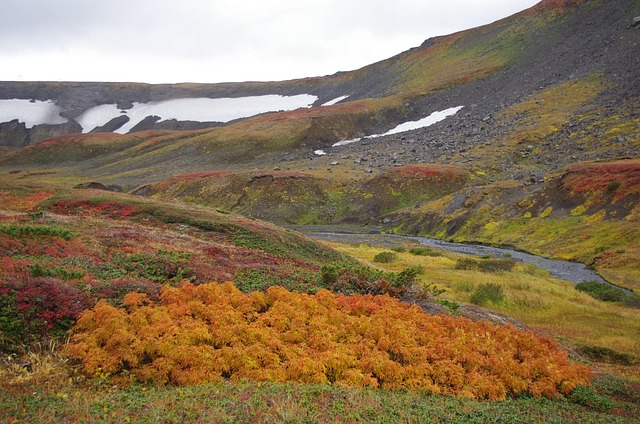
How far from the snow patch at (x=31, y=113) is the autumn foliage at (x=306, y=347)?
208178 mm

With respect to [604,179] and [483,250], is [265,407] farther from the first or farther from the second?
[604,179]

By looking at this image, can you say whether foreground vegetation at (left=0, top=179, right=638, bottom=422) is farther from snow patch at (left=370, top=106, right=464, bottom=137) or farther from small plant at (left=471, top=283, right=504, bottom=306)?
snow patch at (left=370, top=106, right=464, bottom=137)

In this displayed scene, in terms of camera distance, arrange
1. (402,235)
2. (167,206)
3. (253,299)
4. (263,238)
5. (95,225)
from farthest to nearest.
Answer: (402,235) → (167,206) → (263,238) → (95,225) → (253,299)

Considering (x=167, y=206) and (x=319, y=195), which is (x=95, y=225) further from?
(x=319, y=195)

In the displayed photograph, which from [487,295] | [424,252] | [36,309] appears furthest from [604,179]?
[36,309]

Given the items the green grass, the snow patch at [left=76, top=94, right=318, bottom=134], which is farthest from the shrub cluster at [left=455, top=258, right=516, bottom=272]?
the snow patch at [left=76, top=94, right=318, bottom=134]

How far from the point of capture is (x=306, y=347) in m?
12.8

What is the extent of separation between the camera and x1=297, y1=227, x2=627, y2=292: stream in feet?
131

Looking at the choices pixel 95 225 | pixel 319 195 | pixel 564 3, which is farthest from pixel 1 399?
pixel 564 3

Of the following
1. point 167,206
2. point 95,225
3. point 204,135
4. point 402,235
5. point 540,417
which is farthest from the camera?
point 204,135

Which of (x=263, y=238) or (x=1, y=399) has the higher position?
(x=1, y=399)

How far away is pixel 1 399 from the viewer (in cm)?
869

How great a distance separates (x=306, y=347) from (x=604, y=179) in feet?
180

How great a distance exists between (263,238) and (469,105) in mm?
107286
